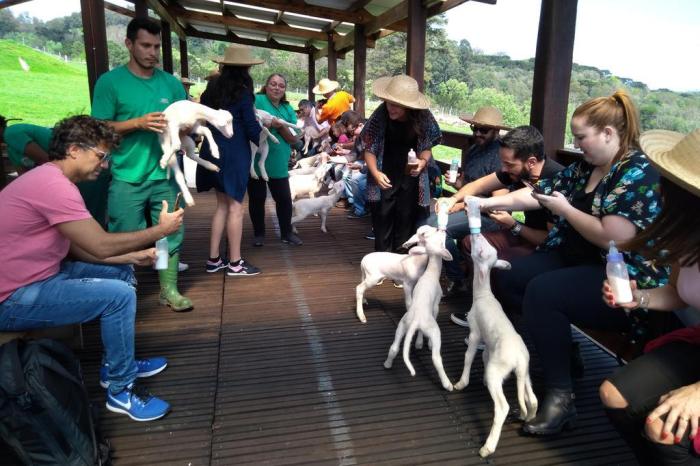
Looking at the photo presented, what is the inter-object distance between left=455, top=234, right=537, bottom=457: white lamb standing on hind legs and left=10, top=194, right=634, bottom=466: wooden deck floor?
0.47ft

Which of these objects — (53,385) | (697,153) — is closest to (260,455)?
(53,385)

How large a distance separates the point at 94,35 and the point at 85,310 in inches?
139

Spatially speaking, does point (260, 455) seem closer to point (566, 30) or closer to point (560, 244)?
point (560, 244)

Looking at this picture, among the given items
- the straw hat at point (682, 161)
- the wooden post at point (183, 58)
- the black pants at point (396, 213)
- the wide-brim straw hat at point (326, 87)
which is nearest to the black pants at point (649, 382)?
the straw hat at point (682, 161)

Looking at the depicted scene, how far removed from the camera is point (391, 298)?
150 inches

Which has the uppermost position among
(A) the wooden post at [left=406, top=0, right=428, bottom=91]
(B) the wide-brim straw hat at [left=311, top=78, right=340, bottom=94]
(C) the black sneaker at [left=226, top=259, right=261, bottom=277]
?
(A) the wooden post at [left=406, top=0, right=428, bottom=91]

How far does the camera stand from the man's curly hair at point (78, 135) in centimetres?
214

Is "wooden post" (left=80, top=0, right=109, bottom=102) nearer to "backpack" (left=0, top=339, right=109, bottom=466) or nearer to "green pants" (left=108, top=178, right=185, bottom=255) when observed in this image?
"green pants" (left=108, top=178, right=185, bottom=255)

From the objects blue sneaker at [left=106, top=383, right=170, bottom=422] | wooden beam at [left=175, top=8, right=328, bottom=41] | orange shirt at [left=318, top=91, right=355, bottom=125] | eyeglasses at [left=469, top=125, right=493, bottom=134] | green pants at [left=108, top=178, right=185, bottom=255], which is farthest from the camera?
wooden beam at [left=175, top=8, right=328, bottom=41]

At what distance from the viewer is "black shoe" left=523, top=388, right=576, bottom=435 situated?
220cm

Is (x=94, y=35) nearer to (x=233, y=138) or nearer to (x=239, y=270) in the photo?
(x=233, y=138)

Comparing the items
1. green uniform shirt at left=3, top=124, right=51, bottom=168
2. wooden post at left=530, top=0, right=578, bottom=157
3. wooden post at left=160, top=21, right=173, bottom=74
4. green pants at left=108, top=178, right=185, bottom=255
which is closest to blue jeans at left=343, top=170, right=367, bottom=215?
wooden post at left=530, top=0, right=578, bottom=157

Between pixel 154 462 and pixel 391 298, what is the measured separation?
7.15ft

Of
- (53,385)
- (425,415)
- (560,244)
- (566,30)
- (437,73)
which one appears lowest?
(425,415)
